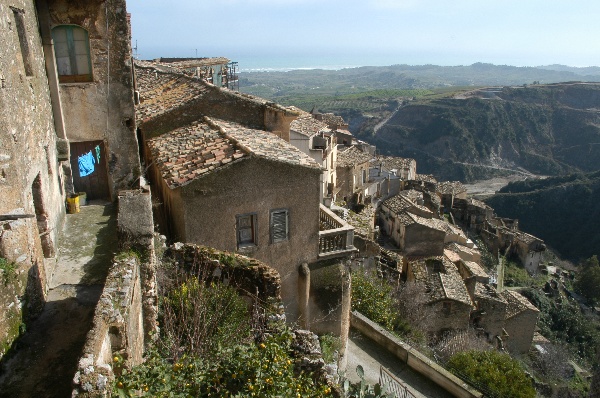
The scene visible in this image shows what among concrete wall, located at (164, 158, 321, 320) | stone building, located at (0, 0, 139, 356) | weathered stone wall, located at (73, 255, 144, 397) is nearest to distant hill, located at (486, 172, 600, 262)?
concrete wall, located at (164, 158, 321, 320)

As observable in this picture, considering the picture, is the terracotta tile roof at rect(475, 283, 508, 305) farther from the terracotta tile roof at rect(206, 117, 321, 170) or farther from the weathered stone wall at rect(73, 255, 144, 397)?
the weathered stone wall at rect(73, 255, 144, 397)

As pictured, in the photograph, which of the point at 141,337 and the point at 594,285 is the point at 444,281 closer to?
the point at 141,337

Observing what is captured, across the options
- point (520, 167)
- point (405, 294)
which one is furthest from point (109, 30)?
point (520, 167)

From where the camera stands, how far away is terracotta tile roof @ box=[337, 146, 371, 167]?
38438mm

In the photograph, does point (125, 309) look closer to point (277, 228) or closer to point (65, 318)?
point (65, 318)

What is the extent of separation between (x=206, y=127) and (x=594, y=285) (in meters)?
50.0

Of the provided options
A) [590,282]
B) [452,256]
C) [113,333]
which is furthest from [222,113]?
[590,282]

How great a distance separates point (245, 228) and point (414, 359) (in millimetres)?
7226

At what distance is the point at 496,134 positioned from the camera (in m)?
122

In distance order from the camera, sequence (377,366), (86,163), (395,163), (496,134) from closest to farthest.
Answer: (86,163)
(377,366)
(395,163)
(496,134)

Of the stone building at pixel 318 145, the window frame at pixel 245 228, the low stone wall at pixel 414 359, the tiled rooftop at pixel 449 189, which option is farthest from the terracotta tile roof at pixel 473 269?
the window frame at pixel 245 228

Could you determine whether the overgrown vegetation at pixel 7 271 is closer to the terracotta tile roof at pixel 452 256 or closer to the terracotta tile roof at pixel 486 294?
the terracotta tile roof at pixel 486 294

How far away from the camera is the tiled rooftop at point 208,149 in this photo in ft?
38.4

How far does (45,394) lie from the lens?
5.64 meters
